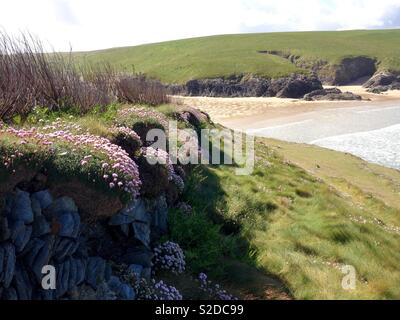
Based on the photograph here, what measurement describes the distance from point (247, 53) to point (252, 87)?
41003 mm

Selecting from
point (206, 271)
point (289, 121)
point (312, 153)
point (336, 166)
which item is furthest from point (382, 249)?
point (289, 121)

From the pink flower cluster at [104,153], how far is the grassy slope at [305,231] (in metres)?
2.91

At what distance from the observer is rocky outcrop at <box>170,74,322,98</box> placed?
84062 mm

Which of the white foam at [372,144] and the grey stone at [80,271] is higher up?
the grey stone at [80,271]

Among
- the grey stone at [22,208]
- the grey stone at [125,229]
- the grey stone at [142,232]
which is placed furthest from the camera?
the grey stone at [142,232]

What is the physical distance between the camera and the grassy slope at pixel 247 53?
11075 cm

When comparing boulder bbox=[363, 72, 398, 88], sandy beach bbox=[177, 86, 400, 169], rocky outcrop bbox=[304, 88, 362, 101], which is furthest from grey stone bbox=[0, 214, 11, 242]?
boulder bbox=[363, 72, 398, 88]

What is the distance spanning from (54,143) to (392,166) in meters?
26.1

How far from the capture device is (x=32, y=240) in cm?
564

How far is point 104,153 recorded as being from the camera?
7.31m

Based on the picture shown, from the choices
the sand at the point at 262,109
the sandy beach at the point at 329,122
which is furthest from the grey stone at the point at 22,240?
the sand at the point at 262,109

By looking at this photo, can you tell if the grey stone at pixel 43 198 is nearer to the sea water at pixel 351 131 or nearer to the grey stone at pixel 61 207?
the grey stone at pixel 61 207

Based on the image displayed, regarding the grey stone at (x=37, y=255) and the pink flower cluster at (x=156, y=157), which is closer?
the grey stone at (x=37, y=255)
